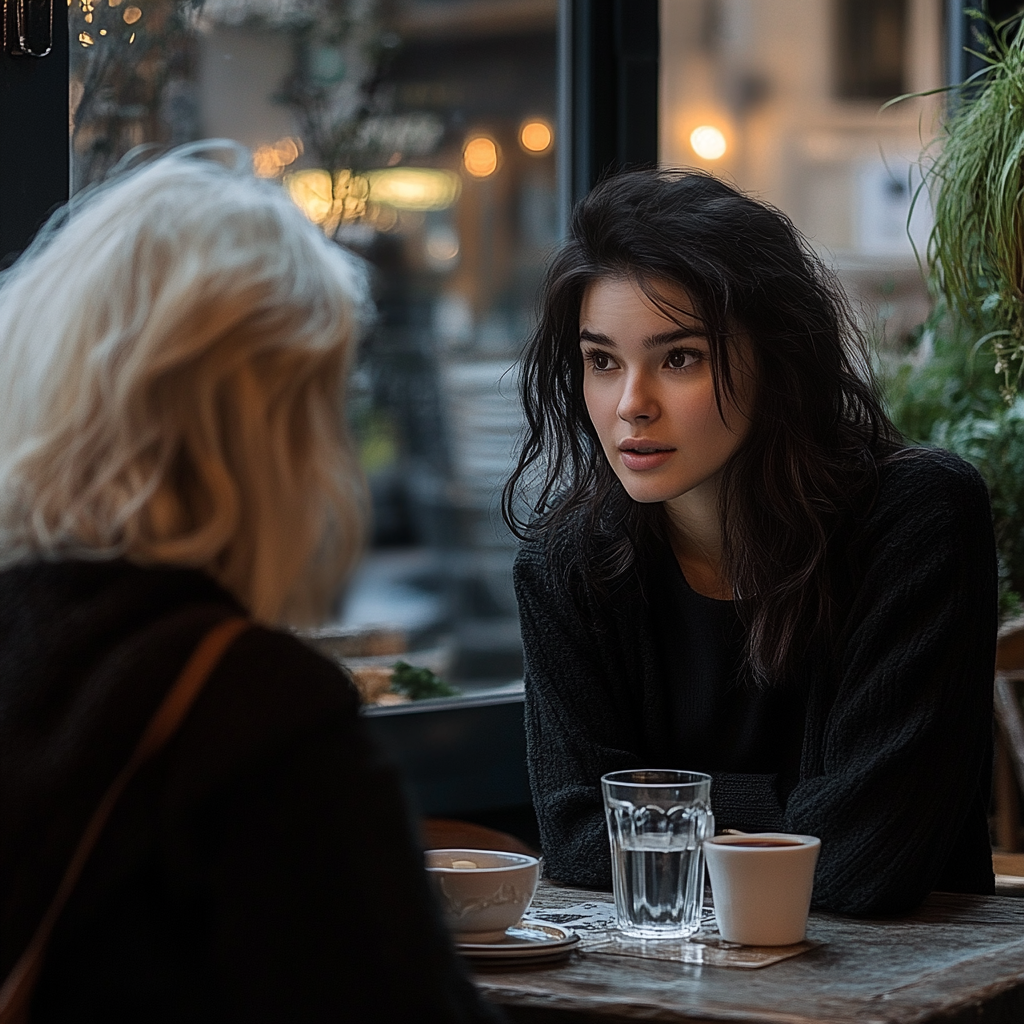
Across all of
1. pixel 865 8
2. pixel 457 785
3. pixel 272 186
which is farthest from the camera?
pixel 865 8

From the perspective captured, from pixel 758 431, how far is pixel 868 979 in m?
0.80

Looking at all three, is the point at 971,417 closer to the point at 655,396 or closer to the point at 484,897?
the point at 655,396

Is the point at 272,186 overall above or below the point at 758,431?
above

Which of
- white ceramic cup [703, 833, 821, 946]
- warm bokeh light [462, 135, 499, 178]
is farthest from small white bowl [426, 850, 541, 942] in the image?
warm bokeh light [462, 135, 499, 178]

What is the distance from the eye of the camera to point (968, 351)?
310 cm

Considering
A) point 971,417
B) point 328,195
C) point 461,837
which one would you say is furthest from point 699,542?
point 328,195

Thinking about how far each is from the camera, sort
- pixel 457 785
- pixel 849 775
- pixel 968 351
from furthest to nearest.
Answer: pixel 968 351
pixel 457 785
pixel 849 775

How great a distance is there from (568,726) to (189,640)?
960 millimetres

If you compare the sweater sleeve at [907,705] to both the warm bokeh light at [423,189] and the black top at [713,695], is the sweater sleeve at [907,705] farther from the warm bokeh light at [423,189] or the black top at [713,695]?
the warm bokeh light at [423,189]

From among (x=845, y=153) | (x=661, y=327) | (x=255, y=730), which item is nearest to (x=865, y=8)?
(x=845, y=153)

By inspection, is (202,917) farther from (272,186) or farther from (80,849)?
(272,186)

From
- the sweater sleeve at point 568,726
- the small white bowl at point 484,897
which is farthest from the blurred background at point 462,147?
the sweater sleeve at point 568,726

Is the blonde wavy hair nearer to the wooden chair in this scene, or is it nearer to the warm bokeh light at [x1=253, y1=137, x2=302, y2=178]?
the wooden chair

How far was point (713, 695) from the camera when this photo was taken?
1.92 m
